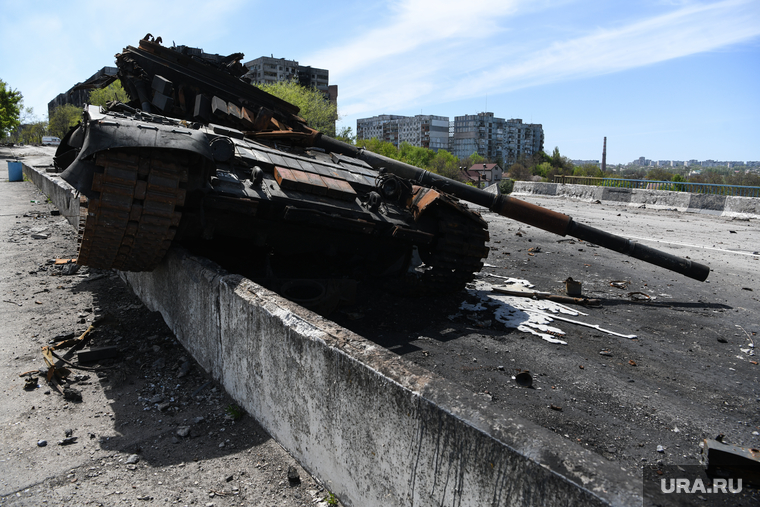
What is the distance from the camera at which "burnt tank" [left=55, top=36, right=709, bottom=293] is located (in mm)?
4059

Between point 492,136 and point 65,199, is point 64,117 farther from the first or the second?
point 492,136

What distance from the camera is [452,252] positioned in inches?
243

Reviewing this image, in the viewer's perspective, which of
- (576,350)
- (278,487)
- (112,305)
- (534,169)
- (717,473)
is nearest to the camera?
(717,473)

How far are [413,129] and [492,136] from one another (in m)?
23.7

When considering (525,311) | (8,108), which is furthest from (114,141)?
(8,108)

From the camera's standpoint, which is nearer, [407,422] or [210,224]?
[407,422]

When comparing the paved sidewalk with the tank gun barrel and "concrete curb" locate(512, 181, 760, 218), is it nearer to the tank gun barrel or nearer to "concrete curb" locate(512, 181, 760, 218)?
the tank gun barrel

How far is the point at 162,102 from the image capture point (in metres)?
6.71

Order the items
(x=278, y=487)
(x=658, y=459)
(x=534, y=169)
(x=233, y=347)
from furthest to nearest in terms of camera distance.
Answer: (x=534, y=169), (x=233, y=347), (x=658, y=459), (x=278, y=487)

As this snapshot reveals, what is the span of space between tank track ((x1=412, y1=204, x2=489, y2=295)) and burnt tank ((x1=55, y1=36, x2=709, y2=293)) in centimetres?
2

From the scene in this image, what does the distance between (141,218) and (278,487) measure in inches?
99.2

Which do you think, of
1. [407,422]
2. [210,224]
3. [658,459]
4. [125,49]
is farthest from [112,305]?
[658,459]

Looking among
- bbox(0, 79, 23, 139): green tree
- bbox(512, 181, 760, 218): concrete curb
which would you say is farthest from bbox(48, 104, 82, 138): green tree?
bbox(512, 181, 760, 218): concrete curb

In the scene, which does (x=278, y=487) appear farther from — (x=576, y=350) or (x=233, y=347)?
(x=576, y=350)
